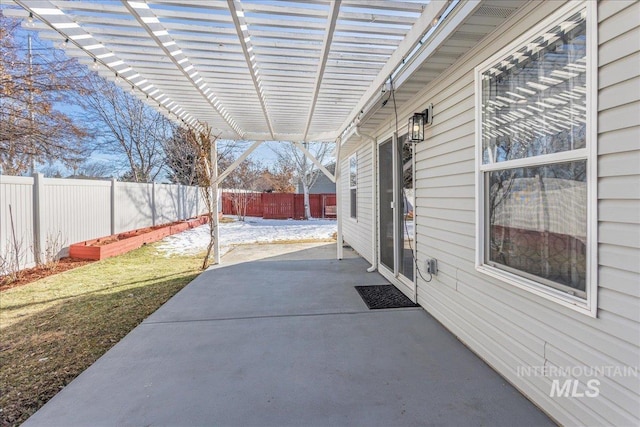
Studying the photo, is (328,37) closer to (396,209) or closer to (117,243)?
(396,209)

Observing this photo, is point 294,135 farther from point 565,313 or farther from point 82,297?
point 565,313

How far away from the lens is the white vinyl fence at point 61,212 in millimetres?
5254

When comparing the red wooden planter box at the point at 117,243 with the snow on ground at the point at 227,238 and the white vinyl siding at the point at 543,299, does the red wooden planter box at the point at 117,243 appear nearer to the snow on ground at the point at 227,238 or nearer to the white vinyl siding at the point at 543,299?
the snow on ground at the point at 227,238

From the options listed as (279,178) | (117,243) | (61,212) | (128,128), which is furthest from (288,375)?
(279,178)

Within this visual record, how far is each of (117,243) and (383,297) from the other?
6.47 metres

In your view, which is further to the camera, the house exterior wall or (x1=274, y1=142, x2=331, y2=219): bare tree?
(x1=274, y1=142, x2=331, y2=219): bare tree

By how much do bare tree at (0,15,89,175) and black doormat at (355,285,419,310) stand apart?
9.20 metres

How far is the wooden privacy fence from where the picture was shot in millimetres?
18141

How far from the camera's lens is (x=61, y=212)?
6.39m

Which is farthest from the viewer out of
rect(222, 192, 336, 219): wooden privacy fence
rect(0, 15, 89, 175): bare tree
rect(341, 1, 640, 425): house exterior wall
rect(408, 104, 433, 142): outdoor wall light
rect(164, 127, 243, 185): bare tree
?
rect(222, 192, 336, 219): wooden privacy fence

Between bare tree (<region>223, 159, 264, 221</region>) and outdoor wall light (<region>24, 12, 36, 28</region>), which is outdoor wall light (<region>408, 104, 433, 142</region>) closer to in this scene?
outdoor wall light (<region>24, 12, 36, 28</region>)

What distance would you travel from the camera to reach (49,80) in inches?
324

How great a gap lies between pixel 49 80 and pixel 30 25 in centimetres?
756

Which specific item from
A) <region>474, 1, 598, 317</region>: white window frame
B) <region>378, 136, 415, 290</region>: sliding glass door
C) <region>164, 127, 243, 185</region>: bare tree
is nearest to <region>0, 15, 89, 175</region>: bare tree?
<region>164, 127, 243, 185</region>: bare tree
